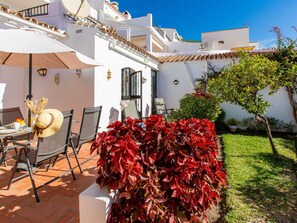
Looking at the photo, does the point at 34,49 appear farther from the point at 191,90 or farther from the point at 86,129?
the point at 191,90

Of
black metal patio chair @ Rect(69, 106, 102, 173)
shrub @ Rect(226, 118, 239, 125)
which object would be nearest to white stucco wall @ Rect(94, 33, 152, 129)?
black metal patio chair @ Rect(69, 106, 102, 173)

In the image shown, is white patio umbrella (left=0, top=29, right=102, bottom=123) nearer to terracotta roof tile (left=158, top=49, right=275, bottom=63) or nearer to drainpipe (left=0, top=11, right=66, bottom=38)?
drainpipe (left=0, top=11, right=66, bottom=38)

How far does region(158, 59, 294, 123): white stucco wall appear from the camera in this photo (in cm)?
1102

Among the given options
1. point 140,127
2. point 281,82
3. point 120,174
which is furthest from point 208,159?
point 281,82

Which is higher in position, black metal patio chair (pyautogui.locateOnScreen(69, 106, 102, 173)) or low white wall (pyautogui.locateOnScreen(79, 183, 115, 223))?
black metal patio chair (pyautogui.locateOnScreen(69, 106, 102, 173))

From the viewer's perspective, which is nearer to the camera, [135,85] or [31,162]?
[31,162]

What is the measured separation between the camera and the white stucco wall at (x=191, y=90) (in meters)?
11.0

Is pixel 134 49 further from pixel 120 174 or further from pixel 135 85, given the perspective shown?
pixel 120 174

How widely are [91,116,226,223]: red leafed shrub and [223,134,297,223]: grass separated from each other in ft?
4.06

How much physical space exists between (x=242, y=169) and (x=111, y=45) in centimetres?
634

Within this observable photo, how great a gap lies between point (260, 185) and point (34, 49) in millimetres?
5662

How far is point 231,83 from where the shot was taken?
6.21 m

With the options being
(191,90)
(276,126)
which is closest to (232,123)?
(276,126)

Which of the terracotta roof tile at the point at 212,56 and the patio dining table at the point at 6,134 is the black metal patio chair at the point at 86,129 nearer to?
the patio dining table at the point at 6,134
